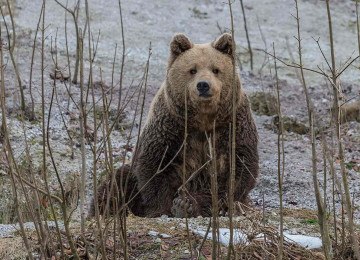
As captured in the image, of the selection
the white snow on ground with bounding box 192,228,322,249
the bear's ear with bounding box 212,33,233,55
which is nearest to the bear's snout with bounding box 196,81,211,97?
the bear's ear with bounding box 212,33,233,55

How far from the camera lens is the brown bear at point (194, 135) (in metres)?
7.25

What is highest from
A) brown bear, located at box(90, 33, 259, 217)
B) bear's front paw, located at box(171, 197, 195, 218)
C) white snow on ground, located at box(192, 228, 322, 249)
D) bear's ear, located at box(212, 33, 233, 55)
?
bear's ear, located at box(212, 33, 233, 55)

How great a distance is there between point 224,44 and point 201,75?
0.46 metres

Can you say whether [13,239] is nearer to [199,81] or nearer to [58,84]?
[199,81]

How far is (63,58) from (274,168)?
528 cm

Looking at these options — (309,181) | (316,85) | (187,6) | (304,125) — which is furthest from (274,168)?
(187,6)

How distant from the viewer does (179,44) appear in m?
7.51

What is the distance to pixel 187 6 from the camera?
18.7m

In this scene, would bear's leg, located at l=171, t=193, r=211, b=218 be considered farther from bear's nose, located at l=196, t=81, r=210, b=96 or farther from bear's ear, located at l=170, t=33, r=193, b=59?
bear's ear, located at l=170, t=33, r=193, b=59

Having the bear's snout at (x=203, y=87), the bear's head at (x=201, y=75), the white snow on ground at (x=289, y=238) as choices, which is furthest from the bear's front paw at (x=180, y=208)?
the white snow on ground at (x=289, y=238)

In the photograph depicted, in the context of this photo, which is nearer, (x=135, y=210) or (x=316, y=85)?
(x=135, y=210)

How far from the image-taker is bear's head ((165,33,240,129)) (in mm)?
7182

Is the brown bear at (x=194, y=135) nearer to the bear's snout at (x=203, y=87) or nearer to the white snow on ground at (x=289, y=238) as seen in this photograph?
the bear's snout at (x=203, y=87)

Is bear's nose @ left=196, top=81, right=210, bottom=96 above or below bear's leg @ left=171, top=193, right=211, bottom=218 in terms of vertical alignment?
above
